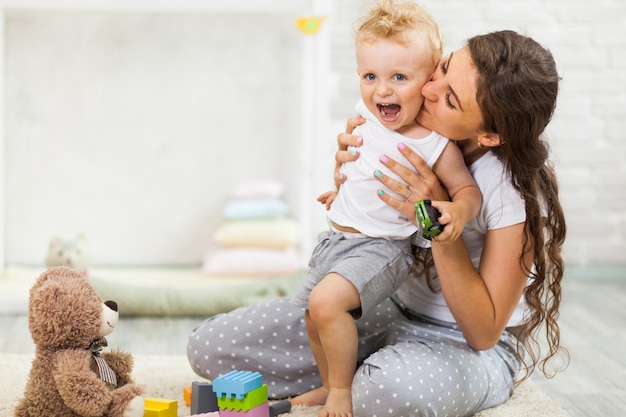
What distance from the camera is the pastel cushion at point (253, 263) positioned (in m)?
3.04

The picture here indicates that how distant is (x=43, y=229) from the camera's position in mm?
3291

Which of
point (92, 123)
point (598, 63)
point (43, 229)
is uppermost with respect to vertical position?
point (598, 63)

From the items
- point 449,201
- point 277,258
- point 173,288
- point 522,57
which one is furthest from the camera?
point 277,258

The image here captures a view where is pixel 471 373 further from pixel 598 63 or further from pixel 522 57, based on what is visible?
Answer: pixel 598 63

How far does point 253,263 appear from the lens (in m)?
3.05

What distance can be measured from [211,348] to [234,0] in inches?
54.5

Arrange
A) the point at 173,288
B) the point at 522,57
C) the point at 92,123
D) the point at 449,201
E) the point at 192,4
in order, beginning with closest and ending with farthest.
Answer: the point at 522,57 → the point at 449,201 → the point at 173,288 → the point at 192,4 → the point at 92,123

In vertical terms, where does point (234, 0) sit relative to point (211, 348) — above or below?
above

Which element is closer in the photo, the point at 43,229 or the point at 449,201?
the point at 449,201

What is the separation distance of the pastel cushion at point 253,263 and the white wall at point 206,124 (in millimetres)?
284

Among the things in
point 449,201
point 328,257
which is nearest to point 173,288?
point 328,257

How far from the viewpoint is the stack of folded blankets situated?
120 inches

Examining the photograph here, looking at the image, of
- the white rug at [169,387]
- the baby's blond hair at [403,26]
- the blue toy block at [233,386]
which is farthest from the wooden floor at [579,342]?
the baby's blond hair at [403,26]

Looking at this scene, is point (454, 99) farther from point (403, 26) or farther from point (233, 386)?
point (233, 386)
